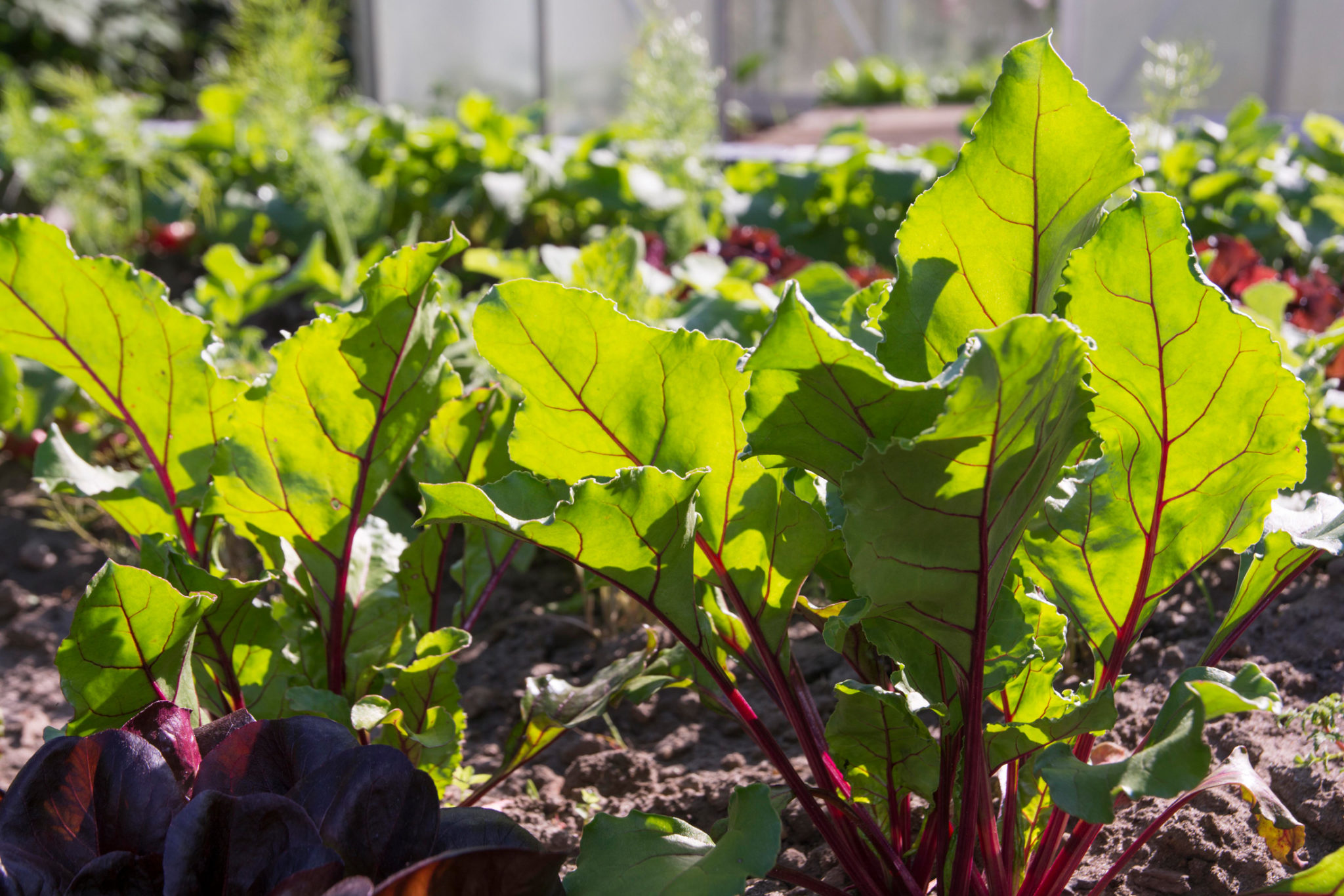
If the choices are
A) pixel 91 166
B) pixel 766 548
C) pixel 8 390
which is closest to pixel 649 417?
pixel 766 548

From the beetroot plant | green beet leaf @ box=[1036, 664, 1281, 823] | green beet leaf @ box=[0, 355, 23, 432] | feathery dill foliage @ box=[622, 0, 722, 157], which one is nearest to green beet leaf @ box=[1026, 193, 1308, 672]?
green beet leaf @ box=[1036, 664, 1281, 823]

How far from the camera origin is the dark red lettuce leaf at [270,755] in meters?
0.87

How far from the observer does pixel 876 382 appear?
719mm

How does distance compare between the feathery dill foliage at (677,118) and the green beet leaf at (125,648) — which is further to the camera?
the feathery dill foliage at (677,118)

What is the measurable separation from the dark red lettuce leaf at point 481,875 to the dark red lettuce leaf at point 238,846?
0.24 ft

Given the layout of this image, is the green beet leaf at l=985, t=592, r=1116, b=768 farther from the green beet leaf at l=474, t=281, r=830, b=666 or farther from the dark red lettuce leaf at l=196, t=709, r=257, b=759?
the dark red lettuce leaf at l=196, t=709, r=257, b=759

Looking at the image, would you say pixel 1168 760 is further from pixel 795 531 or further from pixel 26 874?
pixel 26 874

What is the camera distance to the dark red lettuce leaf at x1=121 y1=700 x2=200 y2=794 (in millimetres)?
901

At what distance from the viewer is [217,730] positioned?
947 mm

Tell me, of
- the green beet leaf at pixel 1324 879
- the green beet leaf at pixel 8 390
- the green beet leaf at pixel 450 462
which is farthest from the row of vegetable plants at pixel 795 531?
the green beet leaf at pixel 8 390

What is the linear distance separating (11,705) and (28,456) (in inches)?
40.0

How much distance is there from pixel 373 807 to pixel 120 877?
0.19 metres

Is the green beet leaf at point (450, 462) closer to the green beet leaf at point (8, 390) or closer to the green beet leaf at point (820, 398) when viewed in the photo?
the green beet leaf at point (820, 398)

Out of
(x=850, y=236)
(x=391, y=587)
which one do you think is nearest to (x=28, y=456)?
(x=391, y=587)
